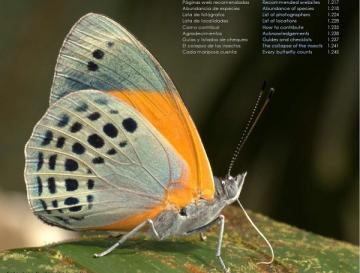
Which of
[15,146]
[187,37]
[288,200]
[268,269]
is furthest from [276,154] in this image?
[268,269]

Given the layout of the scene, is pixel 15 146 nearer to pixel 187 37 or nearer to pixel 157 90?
pixel 187 37

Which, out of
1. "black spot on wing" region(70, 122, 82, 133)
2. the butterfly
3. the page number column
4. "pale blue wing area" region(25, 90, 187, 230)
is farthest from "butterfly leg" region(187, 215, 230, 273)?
the page number column

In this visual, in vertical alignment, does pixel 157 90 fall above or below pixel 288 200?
above

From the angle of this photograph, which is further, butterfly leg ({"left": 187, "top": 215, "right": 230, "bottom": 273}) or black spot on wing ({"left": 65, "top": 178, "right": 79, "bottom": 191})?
black spot on wing ({"left": 65, "top": 178, "right": 79, "bottom": 191})

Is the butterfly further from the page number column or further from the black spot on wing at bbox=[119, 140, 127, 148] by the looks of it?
the page number column

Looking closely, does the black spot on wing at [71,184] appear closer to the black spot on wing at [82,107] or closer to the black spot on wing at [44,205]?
the black spot on wing at [44,205]

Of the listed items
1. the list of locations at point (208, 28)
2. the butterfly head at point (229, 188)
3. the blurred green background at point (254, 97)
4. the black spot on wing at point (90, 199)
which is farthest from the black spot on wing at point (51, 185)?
the list of locations at point (208, 28)

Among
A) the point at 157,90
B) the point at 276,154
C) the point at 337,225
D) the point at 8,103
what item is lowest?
the point at 337,225

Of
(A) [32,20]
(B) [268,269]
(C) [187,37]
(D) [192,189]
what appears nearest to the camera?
(B) [268,269]
